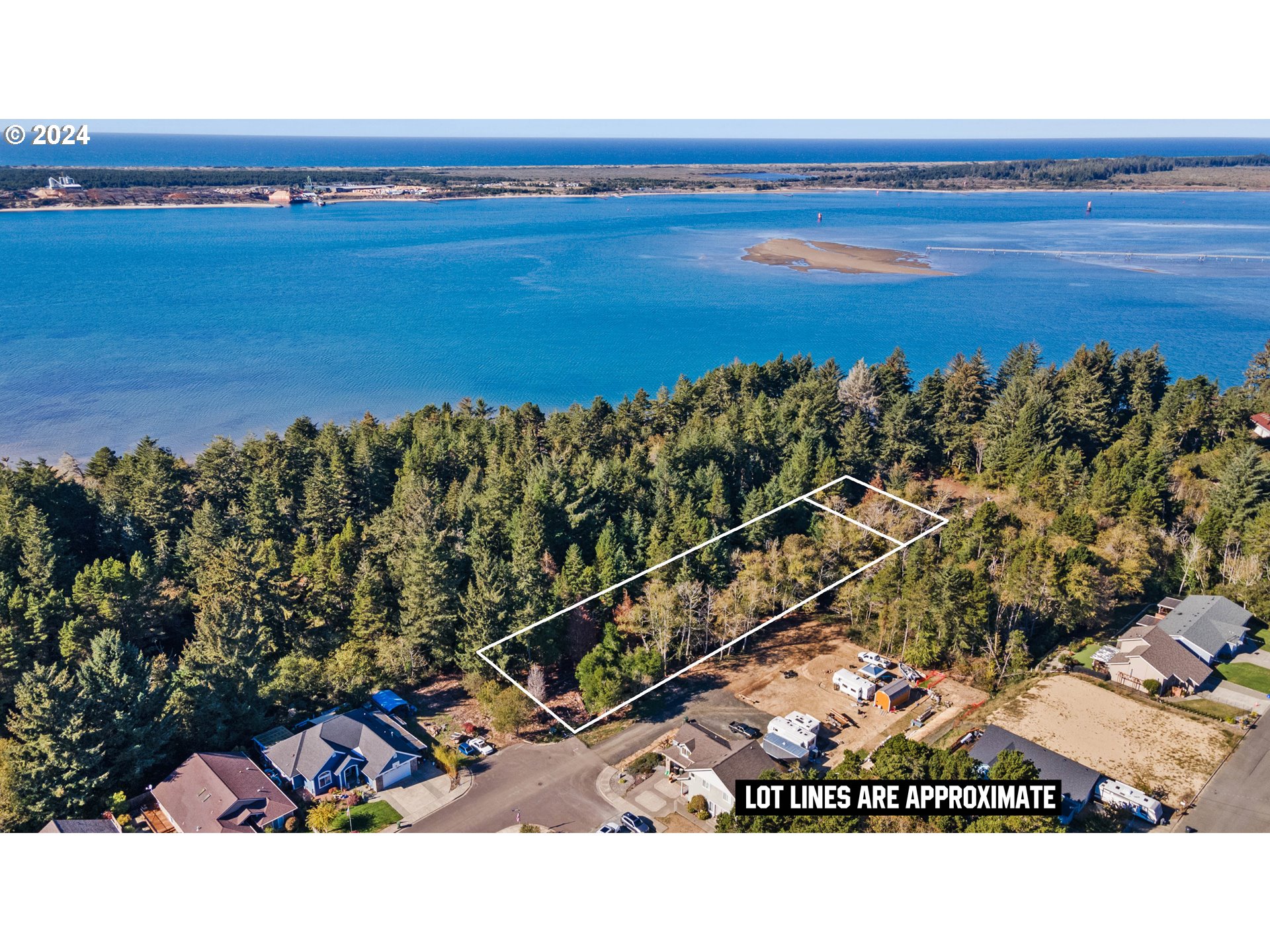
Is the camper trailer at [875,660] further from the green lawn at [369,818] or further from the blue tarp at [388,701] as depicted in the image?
the green lawn at [369,818]

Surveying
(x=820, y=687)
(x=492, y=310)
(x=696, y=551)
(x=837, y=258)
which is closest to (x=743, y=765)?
(x=820, y=687)

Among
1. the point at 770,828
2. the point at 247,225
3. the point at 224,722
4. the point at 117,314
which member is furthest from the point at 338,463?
the point at 247,225

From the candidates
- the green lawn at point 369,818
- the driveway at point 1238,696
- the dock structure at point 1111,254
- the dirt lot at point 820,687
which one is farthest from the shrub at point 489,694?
the dock structure at point 1111,254

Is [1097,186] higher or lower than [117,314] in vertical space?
higher

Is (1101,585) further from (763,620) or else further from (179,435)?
(179,435)

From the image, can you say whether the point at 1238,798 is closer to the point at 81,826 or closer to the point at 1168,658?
the point at 1168,658

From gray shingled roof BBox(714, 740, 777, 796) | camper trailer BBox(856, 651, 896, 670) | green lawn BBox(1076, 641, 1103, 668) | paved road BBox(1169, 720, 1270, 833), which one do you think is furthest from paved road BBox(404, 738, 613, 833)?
green lawn BBox(1076, 641, 1103, 668)

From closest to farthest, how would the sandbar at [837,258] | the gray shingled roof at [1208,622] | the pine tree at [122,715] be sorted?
the pine tree at [122,715], the gray shingled roof at [1208,622], the sandbar at [837,258]
